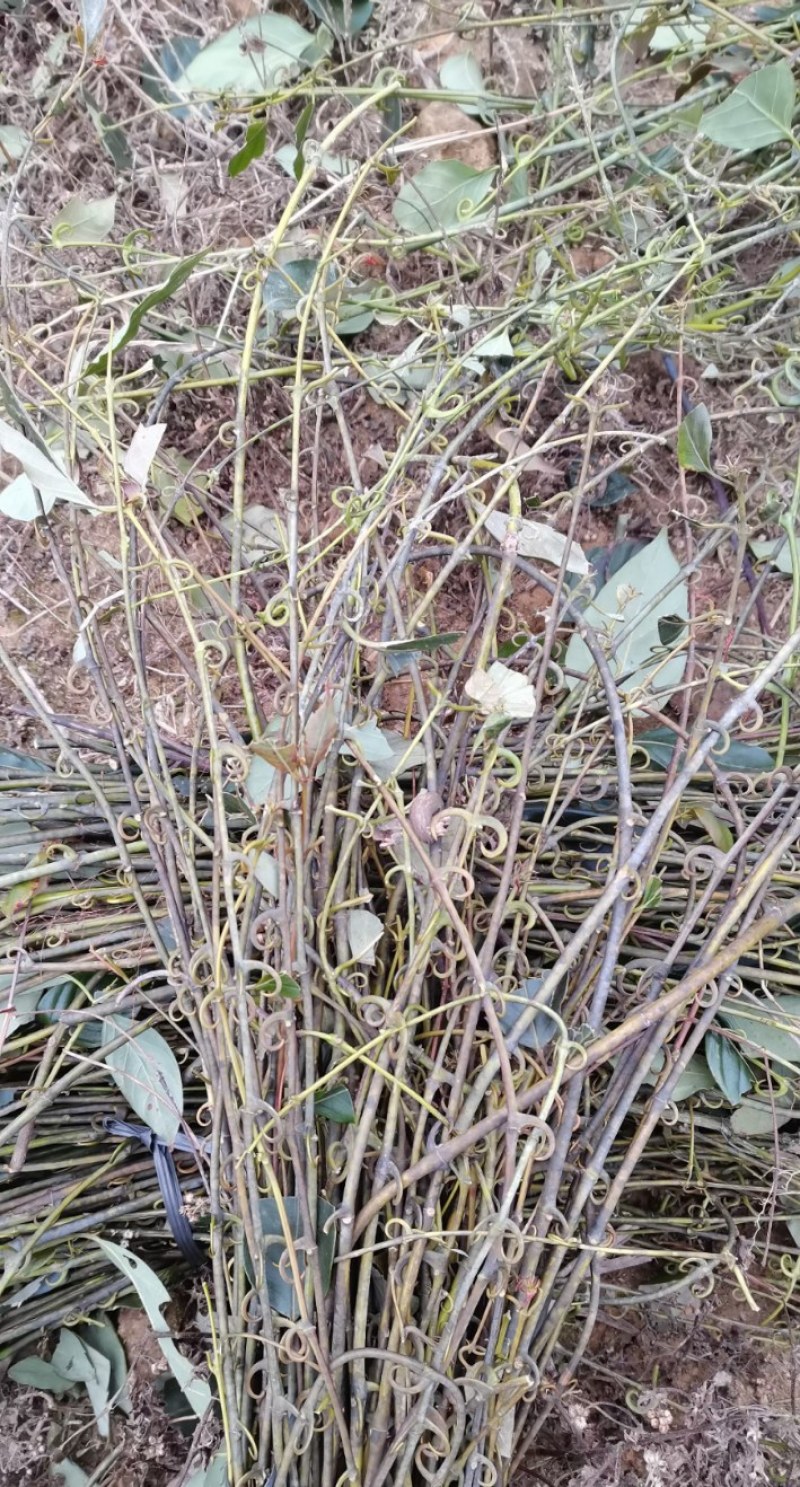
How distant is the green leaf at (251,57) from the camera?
31.9 inches

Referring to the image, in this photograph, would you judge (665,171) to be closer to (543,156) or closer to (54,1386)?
(543,156)

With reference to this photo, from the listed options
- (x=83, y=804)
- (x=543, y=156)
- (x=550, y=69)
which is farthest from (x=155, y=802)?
(x=550, y=69)

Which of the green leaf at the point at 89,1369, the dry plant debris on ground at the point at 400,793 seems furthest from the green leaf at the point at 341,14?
the green leaf at the point at 89,1369

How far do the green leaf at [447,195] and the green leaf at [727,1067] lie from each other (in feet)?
2.30

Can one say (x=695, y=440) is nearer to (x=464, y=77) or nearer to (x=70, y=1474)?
(x=464, y=77)

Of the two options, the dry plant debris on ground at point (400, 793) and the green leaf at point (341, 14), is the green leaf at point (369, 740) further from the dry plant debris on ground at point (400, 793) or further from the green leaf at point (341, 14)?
the green leaf at point (341, 14)

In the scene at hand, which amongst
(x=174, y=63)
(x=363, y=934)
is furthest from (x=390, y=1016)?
(x=174, y=63)

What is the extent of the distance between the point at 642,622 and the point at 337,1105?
0.43 meters

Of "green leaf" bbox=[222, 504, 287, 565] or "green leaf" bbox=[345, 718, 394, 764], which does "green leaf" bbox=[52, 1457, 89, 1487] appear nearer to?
"green leaf" bbox=[345, 718, 394, 764]

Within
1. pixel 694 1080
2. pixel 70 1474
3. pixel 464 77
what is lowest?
pixel 70 1474


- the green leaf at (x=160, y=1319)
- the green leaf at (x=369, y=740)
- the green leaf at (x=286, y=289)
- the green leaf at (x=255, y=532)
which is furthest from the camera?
the green leaf at (x=255, y=532)

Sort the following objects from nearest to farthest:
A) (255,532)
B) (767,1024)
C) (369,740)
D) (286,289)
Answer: (369,740)
(767,1024)
(286,289)
(255,532)

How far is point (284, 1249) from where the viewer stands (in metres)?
0.55

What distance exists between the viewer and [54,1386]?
708 millimetres
